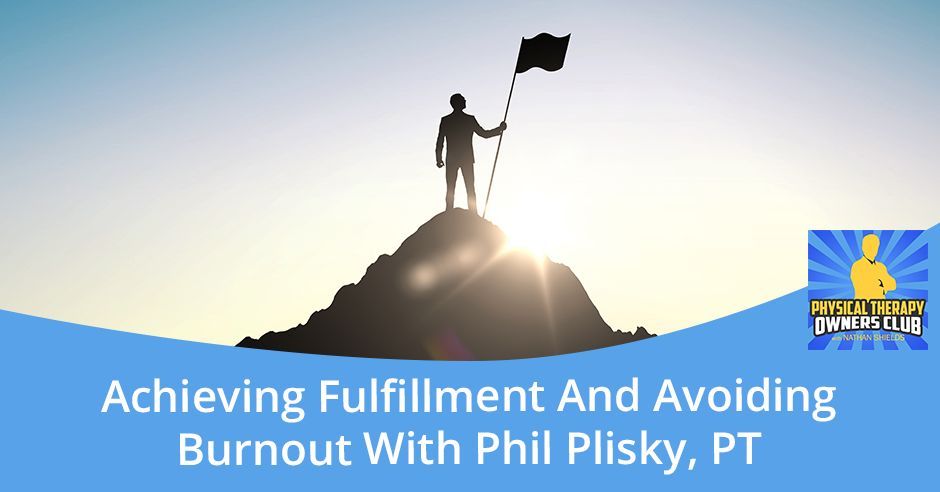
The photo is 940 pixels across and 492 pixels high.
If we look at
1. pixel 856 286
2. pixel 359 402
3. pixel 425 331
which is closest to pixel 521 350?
pixel 425 331

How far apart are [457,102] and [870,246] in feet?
27.6

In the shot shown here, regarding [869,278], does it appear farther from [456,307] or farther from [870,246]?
[456,307]

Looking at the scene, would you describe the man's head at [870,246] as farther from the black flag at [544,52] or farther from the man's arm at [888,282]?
the black flag at [544,52]

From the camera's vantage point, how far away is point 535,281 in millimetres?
18359

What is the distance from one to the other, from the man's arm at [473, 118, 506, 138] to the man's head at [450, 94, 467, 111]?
15.3 inches

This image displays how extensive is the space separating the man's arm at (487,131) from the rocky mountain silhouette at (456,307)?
68.0 inches

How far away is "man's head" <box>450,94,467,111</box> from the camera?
1780cm

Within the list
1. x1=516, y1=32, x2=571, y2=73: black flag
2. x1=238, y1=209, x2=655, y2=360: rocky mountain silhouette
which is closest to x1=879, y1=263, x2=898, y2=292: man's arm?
x1=238, y1=209, x2=655, y2=360: rocky mountain silhouette

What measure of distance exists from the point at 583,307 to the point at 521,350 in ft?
7.75

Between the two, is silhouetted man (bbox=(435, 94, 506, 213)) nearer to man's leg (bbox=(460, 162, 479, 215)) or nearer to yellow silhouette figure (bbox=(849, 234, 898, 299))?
man's leg (bbox=(460, 162, 479, 215))

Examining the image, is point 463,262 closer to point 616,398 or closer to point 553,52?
point 553,52

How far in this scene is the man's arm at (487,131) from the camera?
17766 mm

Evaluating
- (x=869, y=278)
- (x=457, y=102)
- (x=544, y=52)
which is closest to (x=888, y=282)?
(x=869, y=278)

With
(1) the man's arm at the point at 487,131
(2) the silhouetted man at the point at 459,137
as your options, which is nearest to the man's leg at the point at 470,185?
(2) the silhouetted man at the point at 459,137
